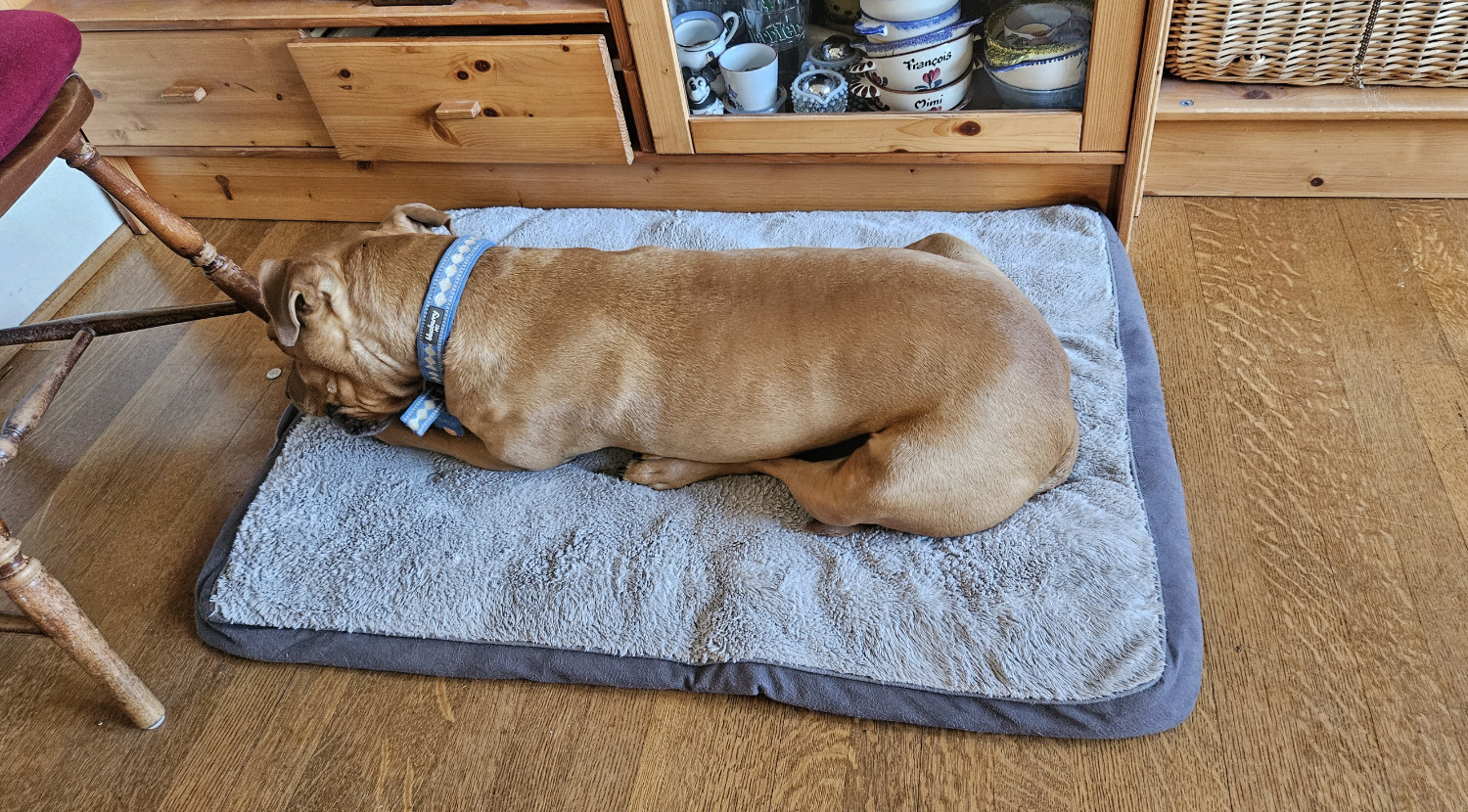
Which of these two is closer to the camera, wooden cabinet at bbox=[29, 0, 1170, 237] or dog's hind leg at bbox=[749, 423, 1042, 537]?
dog's hind leg at bbox=[749, 423, 1042, 537]

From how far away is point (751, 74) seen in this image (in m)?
2.44

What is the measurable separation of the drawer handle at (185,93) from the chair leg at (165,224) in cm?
58

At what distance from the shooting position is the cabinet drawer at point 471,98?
2383mm

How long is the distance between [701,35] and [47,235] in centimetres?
201

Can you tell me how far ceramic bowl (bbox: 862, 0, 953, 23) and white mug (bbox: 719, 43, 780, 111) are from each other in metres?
0.30

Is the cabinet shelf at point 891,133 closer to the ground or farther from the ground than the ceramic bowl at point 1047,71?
closer to the ground

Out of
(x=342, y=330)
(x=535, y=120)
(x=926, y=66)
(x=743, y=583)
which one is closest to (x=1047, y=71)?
(x=926, y=66)

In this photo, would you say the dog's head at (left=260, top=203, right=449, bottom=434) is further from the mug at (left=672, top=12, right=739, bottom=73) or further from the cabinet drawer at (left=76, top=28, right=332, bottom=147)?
the cabinet drawer at (left=76, top=28, right=332, bottom=147)

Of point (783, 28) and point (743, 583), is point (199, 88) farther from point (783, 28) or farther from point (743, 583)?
point (743, 583)

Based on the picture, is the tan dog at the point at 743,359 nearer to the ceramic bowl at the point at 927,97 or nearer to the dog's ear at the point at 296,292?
the dog's ear at the point at 296,292

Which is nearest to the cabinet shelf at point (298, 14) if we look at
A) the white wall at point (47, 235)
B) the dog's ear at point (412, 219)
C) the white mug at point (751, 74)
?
the white mug at point (751, 74)

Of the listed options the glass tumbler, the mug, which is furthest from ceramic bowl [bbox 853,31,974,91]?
the mug

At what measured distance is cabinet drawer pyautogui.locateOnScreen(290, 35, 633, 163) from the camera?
2383 mm

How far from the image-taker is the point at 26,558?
1.66 meters
